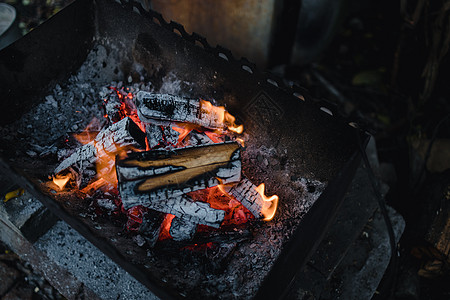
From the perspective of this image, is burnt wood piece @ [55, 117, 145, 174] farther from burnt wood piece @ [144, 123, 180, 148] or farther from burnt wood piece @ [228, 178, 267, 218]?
burnt wood piece @ [228, 178, 267, 218]

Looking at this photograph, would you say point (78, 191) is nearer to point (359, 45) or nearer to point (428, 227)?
point (428, 227)

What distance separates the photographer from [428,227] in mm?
2182

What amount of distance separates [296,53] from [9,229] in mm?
2951

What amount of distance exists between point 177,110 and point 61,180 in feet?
2.41

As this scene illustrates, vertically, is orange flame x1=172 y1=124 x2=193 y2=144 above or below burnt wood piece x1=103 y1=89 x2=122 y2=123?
above

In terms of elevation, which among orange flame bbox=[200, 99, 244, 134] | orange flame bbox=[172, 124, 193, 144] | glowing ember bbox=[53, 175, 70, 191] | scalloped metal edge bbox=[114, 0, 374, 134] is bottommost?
glowing ember bbox=[53, 175, 70, 191]

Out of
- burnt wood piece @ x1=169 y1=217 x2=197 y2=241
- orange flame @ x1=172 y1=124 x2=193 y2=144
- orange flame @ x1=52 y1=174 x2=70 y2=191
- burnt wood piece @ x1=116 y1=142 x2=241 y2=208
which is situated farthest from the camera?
orange flame @ x1=172 y1=124 x2=193 y2=144

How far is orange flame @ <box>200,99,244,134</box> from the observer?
1.91 meters

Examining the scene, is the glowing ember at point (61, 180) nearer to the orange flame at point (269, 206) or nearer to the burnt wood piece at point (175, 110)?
the burnt wood piece at point (175, 110)

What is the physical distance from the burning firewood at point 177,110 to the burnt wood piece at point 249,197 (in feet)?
1.37

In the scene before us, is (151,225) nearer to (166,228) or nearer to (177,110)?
(166,228)

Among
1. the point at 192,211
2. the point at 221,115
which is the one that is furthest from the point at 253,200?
the point at 221,115

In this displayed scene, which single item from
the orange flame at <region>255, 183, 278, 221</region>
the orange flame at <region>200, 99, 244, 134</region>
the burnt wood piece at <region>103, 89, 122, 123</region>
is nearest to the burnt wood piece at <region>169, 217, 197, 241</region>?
the orange flame at <region>255, 183, 278, 221</region>

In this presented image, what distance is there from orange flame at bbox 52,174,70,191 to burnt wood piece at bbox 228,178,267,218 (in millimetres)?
891
